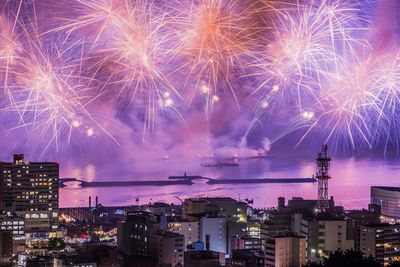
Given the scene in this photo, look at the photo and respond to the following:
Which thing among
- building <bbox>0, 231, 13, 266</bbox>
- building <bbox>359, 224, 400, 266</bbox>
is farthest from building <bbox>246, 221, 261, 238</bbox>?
building <bbox>0, 231, 13, 266</bbox>

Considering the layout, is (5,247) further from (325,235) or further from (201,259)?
(325,235)

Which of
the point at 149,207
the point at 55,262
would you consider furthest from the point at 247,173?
the point at 55,262

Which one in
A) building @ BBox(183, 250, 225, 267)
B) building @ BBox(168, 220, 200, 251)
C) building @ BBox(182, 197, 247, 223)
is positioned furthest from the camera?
building @ BBox(182, 197, 247, 223)

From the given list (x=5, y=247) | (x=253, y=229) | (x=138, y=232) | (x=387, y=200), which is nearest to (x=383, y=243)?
(x=253, y=229)

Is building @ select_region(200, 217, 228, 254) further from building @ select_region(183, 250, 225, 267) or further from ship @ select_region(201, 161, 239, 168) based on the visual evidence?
ship @ select_region(201, 161, 239, 168)

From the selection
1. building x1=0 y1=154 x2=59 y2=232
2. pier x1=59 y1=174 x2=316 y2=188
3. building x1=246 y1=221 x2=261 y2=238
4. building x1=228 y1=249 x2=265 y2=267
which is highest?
A: pier x1=59 y1=174 x2=316 y2=188
